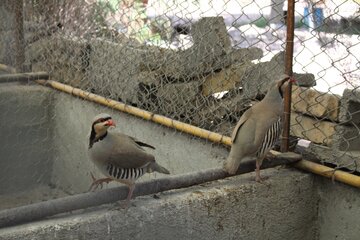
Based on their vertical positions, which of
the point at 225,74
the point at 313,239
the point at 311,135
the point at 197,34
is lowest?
the point at 313,239

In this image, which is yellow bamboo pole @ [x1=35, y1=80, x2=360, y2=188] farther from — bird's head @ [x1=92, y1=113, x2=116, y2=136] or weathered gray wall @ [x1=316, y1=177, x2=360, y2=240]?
bird's head @ [x1=92, y1=113, x2=116, y2=136]

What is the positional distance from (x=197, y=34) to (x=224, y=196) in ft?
4.34

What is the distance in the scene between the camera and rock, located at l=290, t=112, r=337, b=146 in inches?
117

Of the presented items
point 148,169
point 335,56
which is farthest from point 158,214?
point 335,56

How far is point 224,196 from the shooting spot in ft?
8.81

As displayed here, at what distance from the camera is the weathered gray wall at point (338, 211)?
282 cm

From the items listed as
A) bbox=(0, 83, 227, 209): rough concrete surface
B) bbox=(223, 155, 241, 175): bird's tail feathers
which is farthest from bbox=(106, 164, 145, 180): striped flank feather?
bbox=(0, 83, 227, 209): rough concrete surface

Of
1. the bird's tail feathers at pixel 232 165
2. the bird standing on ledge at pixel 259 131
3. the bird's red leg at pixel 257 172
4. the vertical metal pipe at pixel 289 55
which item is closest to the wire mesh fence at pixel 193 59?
the vertical metal pipe at pixel 289 55

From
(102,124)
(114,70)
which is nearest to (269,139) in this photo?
(102,124)

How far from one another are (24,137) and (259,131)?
2.64 metres

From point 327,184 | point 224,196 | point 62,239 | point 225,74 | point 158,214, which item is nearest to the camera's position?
point 62,239

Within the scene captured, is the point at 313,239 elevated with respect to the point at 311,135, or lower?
lower

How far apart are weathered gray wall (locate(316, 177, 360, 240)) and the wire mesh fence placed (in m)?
0.12

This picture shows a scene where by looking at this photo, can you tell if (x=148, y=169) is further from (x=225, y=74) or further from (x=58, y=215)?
(x=225, y=74)
